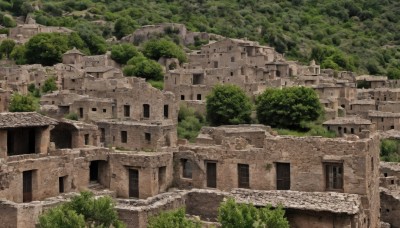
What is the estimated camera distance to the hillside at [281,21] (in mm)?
→ 96938

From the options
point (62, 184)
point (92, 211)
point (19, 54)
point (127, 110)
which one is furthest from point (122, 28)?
point (92, 211)

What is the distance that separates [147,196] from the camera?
30.5 meters

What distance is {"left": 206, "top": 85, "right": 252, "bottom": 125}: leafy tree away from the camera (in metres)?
50.4

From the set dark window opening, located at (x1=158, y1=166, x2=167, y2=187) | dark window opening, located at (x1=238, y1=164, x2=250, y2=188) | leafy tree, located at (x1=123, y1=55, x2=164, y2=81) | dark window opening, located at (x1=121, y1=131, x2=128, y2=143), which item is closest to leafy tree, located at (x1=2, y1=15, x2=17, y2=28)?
leafy tree, located at (x1=123, y1=55, x2=164, y2=81)

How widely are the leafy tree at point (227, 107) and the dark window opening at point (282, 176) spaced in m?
20.8

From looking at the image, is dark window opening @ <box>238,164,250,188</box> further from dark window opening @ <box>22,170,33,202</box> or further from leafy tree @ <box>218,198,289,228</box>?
dark window opening @ <box>22,170,33,202</box>

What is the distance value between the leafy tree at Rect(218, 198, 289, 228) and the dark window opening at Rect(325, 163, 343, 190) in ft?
19.5

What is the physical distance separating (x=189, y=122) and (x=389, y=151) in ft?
53.2

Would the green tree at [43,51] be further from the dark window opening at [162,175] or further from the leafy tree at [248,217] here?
the leafy tree at [248,217]

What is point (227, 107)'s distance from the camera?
5050cm

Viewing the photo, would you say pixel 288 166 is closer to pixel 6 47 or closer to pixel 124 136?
pixel 124 136

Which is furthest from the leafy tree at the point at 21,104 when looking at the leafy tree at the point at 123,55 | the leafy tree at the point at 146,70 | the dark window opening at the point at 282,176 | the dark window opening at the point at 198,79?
the dark window opening at the point at 282,176

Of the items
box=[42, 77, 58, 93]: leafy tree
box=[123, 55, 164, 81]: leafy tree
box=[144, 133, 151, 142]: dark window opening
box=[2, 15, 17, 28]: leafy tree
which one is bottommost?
box=[144, 133, 151, 142]: dark window opening

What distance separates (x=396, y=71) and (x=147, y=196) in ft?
216
